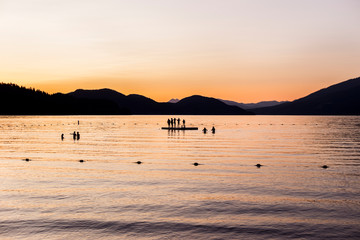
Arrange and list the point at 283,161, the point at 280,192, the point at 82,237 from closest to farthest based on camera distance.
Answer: the point at 82,237 → the point at 280,192 → the point at 283,161

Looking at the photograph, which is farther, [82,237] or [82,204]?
[82,204]

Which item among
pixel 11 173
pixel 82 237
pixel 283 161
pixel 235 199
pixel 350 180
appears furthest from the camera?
pixel 283 161

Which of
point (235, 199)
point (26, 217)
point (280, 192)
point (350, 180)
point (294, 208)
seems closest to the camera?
point (26, 217)

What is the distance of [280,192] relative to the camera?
21.9 metres

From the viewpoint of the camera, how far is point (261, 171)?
97.8 feet

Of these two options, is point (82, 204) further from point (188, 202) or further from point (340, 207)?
point (340, 207)

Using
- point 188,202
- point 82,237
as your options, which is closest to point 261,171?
point 188,202

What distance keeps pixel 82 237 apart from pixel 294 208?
10.9 meters

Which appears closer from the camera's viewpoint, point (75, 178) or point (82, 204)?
point (82, 204)

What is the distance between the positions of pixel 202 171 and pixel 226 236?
15.7 m

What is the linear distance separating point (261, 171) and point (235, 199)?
10486 mm

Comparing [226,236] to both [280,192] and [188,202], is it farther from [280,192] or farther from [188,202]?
[280,192]

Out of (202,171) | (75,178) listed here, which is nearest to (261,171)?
(202,171)

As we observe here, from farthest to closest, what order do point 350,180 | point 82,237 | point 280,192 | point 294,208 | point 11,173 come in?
1. point 11,173
2. point 350,180
3. point 280,192
4. point 294,208
5. point 82,237
